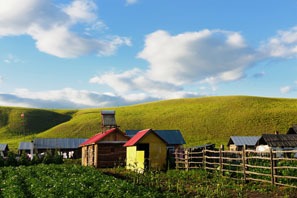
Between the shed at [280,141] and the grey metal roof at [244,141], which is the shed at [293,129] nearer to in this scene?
the shed at [280,141]

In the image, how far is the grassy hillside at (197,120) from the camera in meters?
88.6

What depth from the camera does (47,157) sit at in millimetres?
44938

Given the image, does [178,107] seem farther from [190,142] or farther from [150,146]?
[150,146]

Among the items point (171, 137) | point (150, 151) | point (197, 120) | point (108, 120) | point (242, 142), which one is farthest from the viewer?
point (197, 120)

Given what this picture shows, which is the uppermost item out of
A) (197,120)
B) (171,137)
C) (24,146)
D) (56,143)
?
(197,120)

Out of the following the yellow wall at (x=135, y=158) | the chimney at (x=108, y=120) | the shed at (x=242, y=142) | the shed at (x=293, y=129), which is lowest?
the yellow wall at (x=135, y=158)

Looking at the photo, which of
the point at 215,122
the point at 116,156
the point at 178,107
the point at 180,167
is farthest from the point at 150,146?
the point at 178,107

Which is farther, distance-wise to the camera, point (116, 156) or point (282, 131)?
point (282, 131)

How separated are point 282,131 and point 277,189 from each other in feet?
225

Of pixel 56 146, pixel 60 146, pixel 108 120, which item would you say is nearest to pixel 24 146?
pixel 56 146

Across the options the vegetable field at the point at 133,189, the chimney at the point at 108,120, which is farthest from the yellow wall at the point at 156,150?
the chimney at the point at 108,120

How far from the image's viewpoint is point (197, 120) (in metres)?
98.8

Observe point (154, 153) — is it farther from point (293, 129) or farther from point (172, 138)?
point (293, 129)

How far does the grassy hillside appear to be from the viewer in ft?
291
